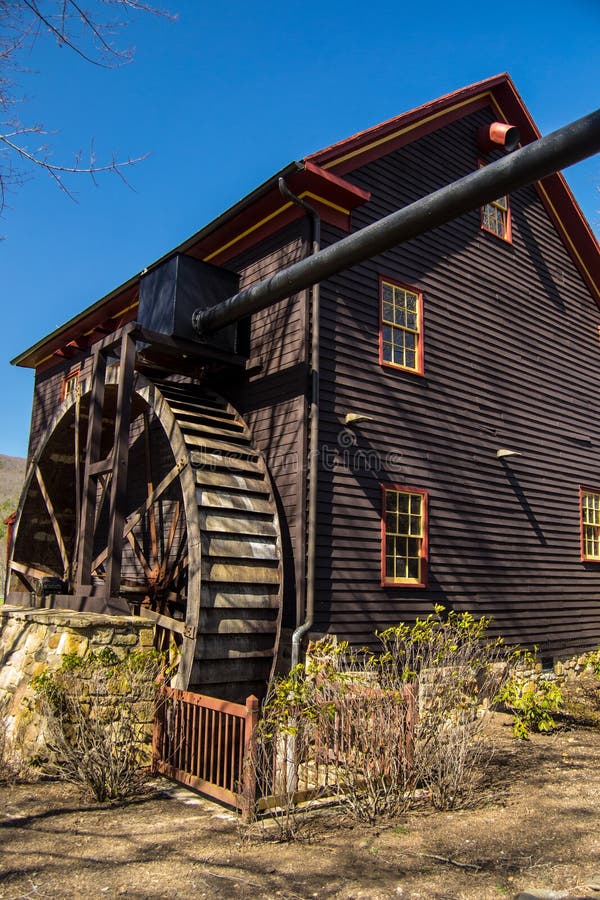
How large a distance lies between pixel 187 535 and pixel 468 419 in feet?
17.0

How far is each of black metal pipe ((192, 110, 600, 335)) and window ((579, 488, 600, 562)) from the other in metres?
8.11

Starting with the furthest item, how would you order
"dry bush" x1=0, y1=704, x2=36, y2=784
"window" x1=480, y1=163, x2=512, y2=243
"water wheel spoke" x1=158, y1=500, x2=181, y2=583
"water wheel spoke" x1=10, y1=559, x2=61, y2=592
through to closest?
"window" x1=480, y1=163, x2=512, y2=243 < "water wheel spoke" x1=10, y1=559, x2=61, y2=592 < "water wheel spoke" x1=158, y1=500, x2=181, y2=583 < "dry bush" x1=0, y1=704, x2=36, y2=784

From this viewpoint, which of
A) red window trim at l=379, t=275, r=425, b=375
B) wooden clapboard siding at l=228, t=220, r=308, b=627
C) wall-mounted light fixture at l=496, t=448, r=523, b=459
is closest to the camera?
wooden clapboard siding at l=228, t=220, r=308, b=627

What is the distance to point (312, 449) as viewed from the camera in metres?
→ 8.75

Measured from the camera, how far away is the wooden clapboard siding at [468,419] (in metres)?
9.25

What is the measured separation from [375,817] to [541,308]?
34.1 feet

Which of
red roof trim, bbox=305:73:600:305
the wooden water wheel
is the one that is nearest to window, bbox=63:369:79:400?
the wooden water wheel

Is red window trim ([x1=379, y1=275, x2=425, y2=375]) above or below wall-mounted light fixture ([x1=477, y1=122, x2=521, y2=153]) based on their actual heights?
below

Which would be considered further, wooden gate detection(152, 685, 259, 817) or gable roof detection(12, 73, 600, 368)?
gable roof detection(12, 73, 600, 368)

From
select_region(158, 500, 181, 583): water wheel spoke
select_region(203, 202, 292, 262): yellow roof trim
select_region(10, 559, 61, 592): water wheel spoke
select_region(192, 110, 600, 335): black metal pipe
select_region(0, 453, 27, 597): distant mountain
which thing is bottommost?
select_region(10, 559, 61, 592): water wheel spoke

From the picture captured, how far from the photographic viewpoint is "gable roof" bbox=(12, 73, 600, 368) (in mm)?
9383

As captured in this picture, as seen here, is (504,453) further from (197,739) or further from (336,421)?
(197,739)

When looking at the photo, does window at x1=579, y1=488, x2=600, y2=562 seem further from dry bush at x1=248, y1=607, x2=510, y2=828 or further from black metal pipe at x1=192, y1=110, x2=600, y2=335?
dry bush at x1=248, y1=607, x2=510, y2=828

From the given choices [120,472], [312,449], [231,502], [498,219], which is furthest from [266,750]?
[498,219]
